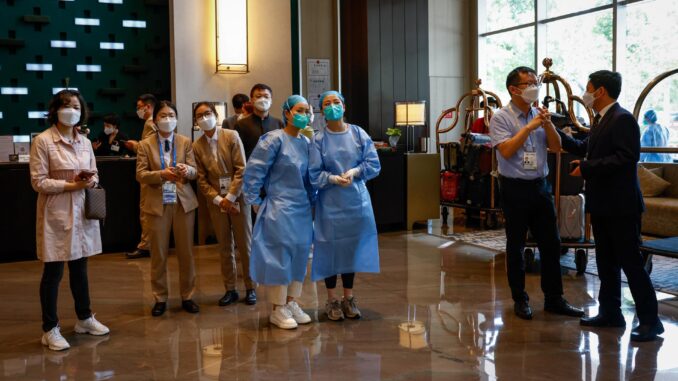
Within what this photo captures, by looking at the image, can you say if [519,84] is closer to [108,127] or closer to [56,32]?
[108,127]

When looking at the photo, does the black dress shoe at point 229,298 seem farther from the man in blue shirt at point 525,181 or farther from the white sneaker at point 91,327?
the man in blue shirt at point 525,181

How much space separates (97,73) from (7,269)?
355 centimetres

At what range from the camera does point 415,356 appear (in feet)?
12.9

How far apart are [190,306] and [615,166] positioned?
292 centimetres

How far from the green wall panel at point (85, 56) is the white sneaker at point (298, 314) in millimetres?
5717

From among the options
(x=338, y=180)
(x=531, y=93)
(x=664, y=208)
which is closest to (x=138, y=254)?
(x=338, y=180)

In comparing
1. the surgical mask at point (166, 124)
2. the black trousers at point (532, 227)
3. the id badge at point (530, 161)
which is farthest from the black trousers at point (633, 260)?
the surgical mask at point (166, 124)

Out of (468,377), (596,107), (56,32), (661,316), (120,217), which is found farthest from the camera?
(56,32)

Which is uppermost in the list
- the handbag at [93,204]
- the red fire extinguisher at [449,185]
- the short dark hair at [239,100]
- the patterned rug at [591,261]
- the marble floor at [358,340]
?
the short dark hair at [239,100]

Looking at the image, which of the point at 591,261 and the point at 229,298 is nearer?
the point at 229,298

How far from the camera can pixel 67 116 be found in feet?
13.6

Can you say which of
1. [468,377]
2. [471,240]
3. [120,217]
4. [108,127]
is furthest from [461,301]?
[108,127]

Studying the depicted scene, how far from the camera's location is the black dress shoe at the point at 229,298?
515cm

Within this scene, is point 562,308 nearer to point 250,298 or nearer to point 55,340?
point 250,298
